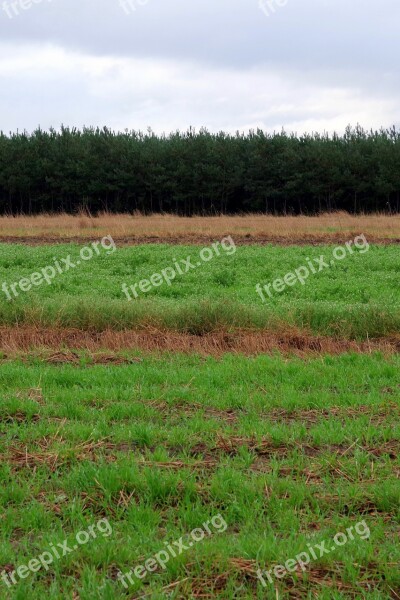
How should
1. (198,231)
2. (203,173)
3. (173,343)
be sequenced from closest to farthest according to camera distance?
(173,343), (198,231), (203,173)

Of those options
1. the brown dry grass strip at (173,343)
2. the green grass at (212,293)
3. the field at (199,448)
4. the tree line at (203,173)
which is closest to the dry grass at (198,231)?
the green grass at (212,293)

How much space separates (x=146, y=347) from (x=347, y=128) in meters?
53.0

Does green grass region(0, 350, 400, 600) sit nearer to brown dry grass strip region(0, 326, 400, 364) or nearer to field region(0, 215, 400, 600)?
field region(0, 215, 400, 600)

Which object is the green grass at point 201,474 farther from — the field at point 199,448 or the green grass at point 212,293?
the green grass at point 212,293

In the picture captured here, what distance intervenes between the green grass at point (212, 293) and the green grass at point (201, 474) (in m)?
2.66

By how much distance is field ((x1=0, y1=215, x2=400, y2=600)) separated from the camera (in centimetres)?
379

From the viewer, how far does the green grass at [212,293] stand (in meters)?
10.4

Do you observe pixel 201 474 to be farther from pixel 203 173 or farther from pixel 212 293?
pixel 203 173

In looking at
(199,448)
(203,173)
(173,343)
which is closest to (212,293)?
(173,343)

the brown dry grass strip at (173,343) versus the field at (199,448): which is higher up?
the field at (199,448)

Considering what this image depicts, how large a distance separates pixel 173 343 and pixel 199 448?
4.11 m

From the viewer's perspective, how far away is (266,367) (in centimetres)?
799

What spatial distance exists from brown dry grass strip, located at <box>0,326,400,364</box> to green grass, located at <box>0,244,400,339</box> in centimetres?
37

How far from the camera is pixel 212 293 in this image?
13.6 meters
